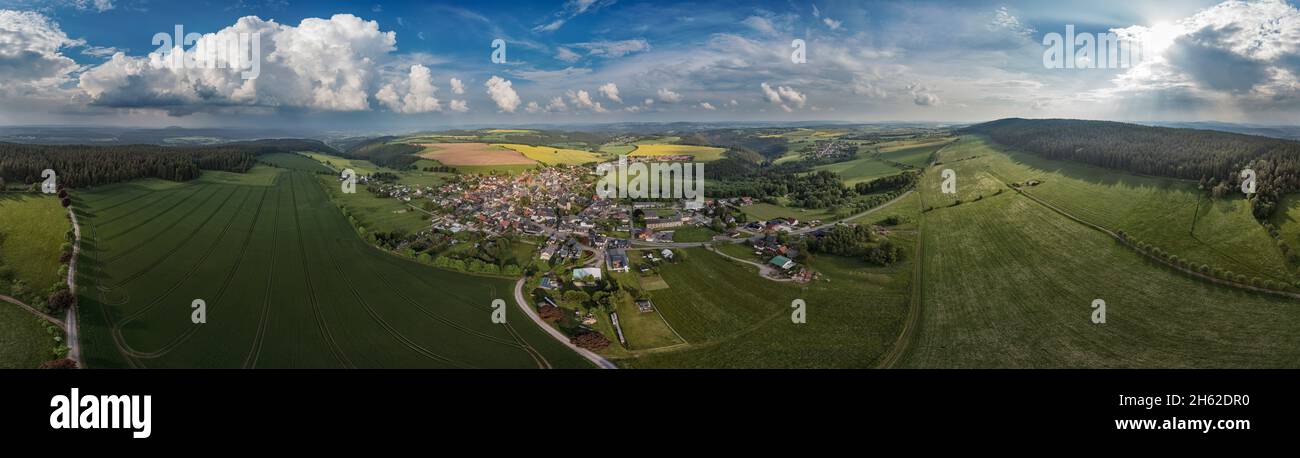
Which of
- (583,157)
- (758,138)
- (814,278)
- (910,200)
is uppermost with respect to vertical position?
(758,138)

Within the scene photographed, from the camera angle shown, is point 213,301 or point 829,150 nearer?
point 213,301

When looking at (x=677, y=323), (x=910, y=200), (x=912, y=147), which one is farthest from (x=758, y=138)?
(x=677, y=323)

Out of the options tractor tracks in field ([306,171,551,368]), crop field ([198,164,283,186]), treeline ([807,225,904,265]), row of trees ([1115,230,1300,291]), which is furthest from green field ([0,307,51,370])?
row of trees ([1115,230,1300,291])

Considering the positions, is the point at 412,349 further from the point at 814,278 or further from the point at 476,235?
the point at 814,278

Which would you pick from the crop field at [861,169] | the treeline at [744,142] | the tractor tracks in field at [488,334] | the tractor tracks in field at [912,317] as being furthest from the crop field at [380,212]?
the treeline at [744,142]

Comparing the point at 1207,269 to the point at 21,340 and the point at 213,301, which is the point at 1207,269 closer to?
the point at 213,301

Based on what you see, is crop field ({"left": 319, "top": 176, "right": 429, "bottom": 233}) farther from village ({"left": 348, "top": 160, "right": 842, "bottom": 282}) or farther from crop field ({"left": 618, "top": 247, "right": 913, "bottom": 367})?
crop field ({"left": 618, "top": 247, "right": 913, "bottom": 367})

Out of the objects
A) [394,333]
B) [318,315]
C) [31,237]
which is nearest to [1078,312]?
[394,333]
